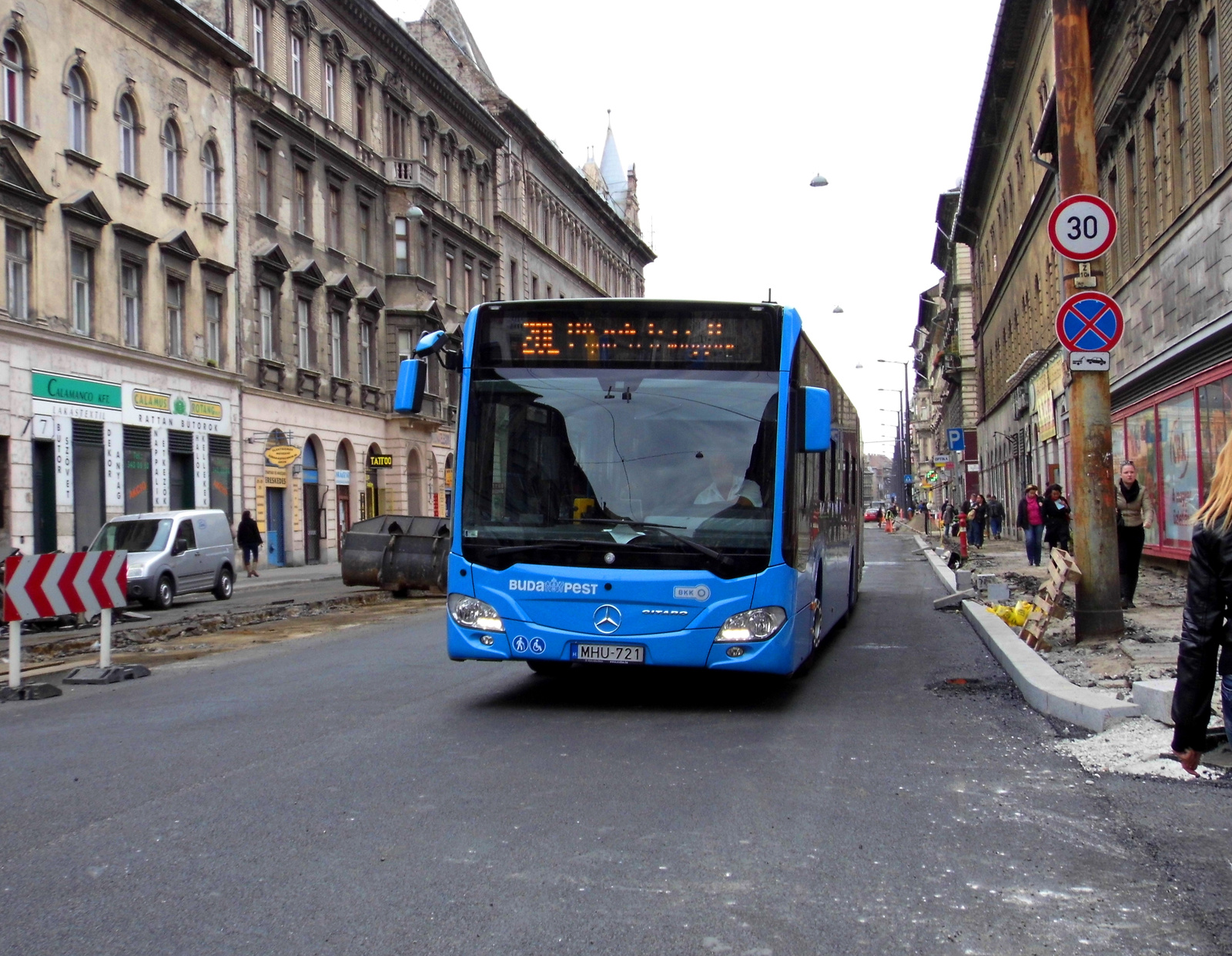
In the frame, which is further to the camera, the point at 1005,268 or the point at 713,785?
the point at 1005,268

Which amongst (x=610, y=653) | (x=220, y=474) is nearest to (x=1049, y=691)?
(x=610, y=653)

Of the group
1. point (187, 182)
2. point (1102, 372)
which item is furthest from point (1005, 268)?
point (1102, 372)

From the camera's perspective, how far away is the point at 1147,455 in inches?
954

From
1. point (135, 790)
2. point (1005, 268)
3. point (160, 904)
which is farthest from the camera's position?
point (1005, 268)

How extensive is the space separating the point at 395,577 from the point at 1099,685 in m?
16.7

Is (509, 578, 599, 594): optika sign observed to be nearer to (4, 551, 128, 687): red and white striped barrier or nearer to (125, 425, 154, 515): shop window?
(4, 551, 128, 687): red and white striped barrier

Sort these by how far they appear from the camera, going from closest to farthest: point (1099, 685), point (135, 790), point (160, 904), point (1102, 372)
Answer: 1. point (160, 904)
2. point (135, 790)
3. point (1099, 685)
4. point (1102, 372)

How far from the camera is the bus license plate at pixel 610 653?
29.2 feet

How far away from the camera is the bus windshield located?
8867 mm

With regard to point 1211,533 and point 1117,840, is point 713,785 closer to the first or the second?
point 1117,840

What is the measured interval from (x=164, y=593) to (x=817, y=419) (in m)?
17.9

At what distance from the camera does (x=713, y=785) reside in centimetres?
673

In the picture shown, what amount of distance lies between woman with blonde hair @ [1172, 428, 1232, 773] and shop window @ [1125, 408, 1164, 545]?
65.8 ft

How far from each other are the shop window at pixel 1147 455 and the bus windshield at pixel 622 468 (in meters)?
15.6
